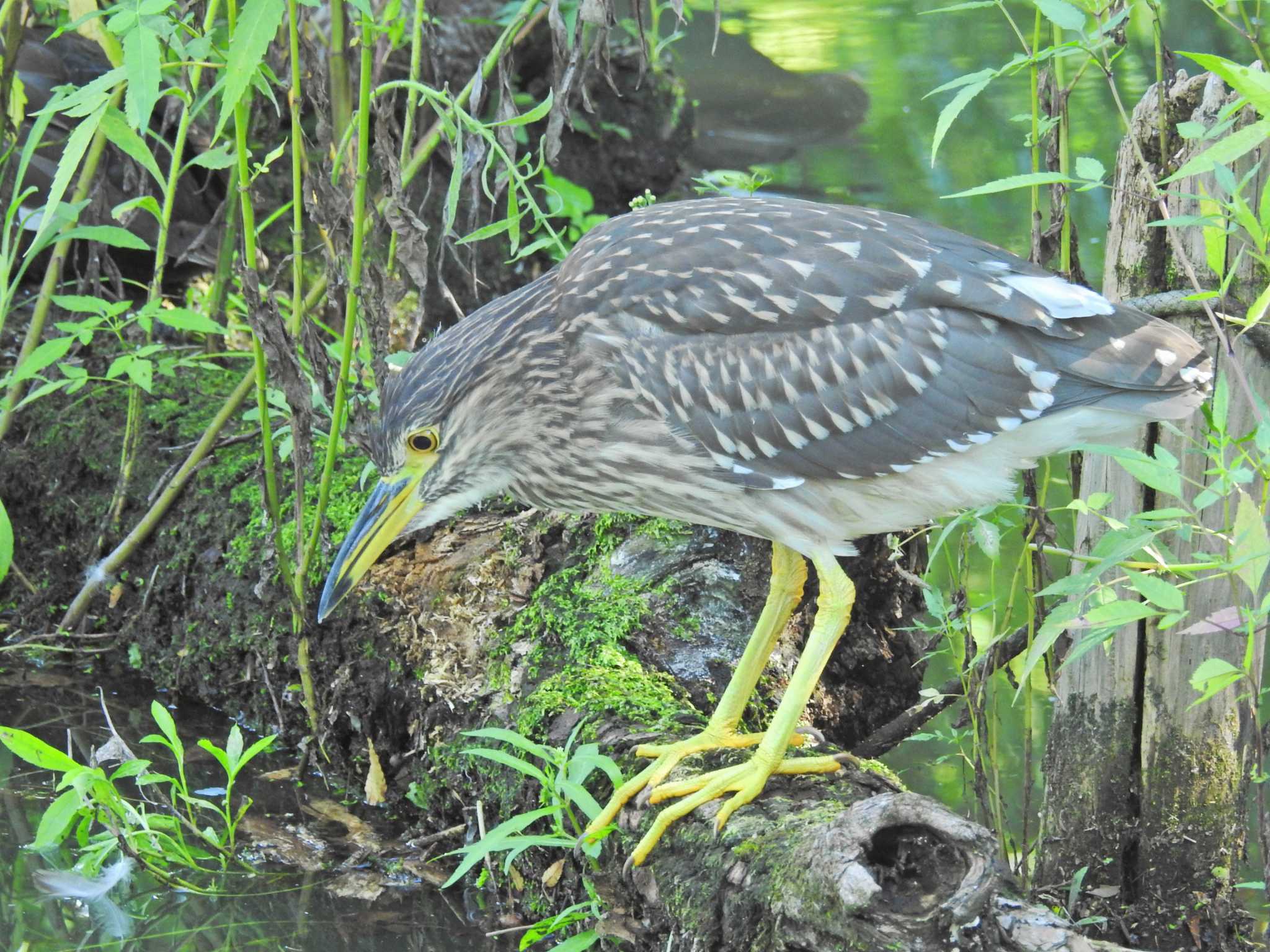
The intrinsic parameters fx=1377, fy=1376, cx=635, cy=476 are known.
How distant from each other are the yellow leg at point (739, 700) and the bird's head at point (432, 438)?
768 millimetres

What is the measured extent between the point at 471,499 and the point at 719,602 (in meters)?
0.83

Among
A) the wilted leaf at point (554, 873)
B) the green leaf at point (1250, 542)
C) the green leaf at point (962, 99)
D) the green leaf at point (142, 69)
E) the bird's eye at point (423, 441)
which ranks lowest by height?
the wilted leaf at point (554, 873)

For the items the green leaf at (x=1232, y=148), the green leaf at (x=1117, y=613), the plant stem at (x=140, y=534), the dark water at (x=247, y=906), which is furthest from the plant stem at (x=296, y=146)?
the green leaf at (x=1117, y=613)

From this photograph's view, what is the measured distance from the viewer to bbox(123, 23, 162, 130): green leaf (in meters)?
2.79

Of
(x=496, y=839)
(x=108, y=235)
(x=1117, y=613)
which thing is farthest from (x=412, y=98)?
(x=1117, y=613)

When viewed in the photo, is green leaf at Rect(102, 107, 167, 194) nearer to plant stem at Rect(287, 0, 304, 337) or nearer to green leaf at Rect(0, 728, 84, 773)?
plant stem at Rect(287, 0, 304, 337)

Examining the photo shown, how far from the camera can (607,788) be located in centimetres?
340

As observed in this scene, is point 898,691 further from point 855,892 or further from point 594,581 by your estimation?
point 855,892

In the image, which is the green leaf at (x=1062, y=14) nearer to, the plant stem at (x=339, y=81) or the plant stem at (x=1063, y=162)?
the plant stem at (x=1063, y=162)

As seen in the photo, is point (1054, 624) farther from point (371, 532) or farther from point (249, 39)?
point (249, 39)

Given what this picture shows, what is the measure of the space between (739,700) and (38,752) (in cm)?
171

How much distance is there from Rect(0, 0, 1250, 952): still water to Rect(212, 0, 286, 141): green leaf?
200 centimetres

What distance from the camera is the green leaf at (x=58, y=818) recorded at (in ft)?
10.5

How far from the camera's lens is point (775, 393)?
3375mm
